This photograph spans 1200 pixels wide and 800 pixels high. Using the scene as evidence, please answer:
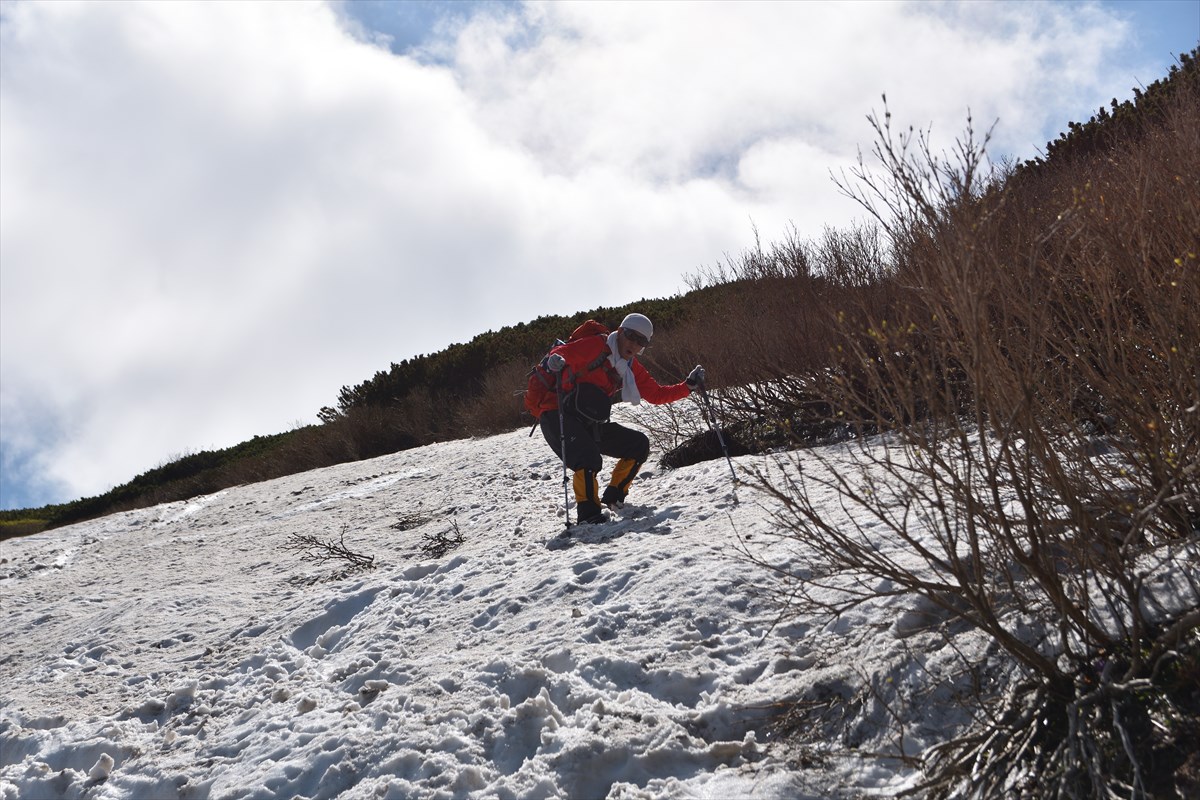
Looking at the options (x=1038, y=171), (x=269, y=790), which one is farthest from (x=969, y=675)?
(x=1038, y=171)

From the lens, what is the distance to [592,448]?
723 centimetres

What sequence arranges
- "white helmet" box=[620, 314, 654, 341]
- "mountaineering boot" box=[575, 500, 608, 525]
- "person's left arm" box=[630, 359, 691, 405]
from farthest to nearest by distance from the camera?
"person's left arm" box=[630, 359, 691, 405] < "white helmet" box=[620, 314, 654, 341] < "mountaineering boot" box=[575, 500, 608, 525]

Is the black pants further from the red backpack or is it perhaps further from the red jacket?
the red jacket

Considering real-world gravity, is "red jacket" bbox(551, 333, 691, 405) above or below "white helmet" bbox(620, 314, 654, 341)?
below

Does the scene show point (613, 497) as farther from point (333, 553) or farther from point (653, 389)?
point (333, 553)

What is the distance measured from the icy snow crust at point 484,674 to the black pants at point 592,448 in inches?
12.0

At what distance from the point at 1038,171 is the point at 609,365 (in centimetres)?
737

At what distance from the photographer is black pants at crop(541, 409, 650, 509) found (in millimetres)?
7172

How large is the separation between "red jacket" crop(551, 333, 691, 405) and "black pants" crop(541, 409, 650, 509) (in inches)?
10.9

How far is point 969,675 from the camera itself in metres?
3.38

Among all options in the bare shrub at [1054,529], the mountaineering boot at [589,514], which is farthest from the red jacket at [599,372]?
the bare shrub at [1054,529]

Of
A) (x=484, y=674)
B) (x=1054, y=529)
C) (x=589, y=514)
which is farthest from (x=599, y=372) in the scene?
(x=1054, y=529)

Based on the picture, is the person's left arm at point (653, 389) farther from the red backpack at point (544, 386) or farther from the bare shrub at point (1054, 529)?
→ the bare shrub at point (1054, 529)

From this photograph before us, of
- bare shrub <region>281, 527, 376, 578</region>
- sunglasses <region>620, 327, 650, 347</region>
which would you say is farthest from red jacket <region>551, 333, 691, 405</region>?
bare shrub <region>281, 527, 376, 578</region>
